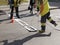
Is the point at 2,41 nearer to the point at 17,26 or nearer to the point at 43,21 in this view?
the point at 43,21

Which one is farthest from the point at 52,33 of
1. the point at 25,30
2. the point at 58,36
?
the point at 25,30

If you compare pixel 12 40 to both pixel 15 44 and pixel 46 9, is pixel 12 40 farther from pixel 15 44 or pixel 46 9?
pixel 46 9

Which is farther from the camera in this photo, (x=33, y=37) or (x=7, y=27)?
(x=7, y=27)

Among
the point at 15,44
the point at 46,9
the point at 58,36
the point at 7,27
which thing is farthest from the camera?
the point at 7,27

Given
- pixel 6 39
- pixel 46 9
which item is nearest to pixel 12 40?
pixel 6 39

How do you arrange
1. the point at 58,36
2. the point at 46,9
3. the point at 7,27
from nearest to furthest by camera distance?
the point at 58,36 → the point at 46,9 → the point at 7,27

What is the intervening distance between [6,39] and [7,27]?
2.63m

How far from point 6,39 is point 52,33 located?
2.16 m

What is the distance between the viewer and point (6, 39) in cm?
966

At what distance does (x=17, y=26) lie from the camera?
494 inches

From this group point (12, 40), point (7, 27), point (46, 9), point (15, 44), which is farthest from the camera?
Result: point (7, 27)

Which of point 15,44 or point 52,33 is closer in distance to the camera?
point 15,44

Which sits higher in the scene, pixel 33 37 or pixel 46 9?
pixel 46 9

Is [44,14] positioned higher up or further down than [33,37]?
higher up
